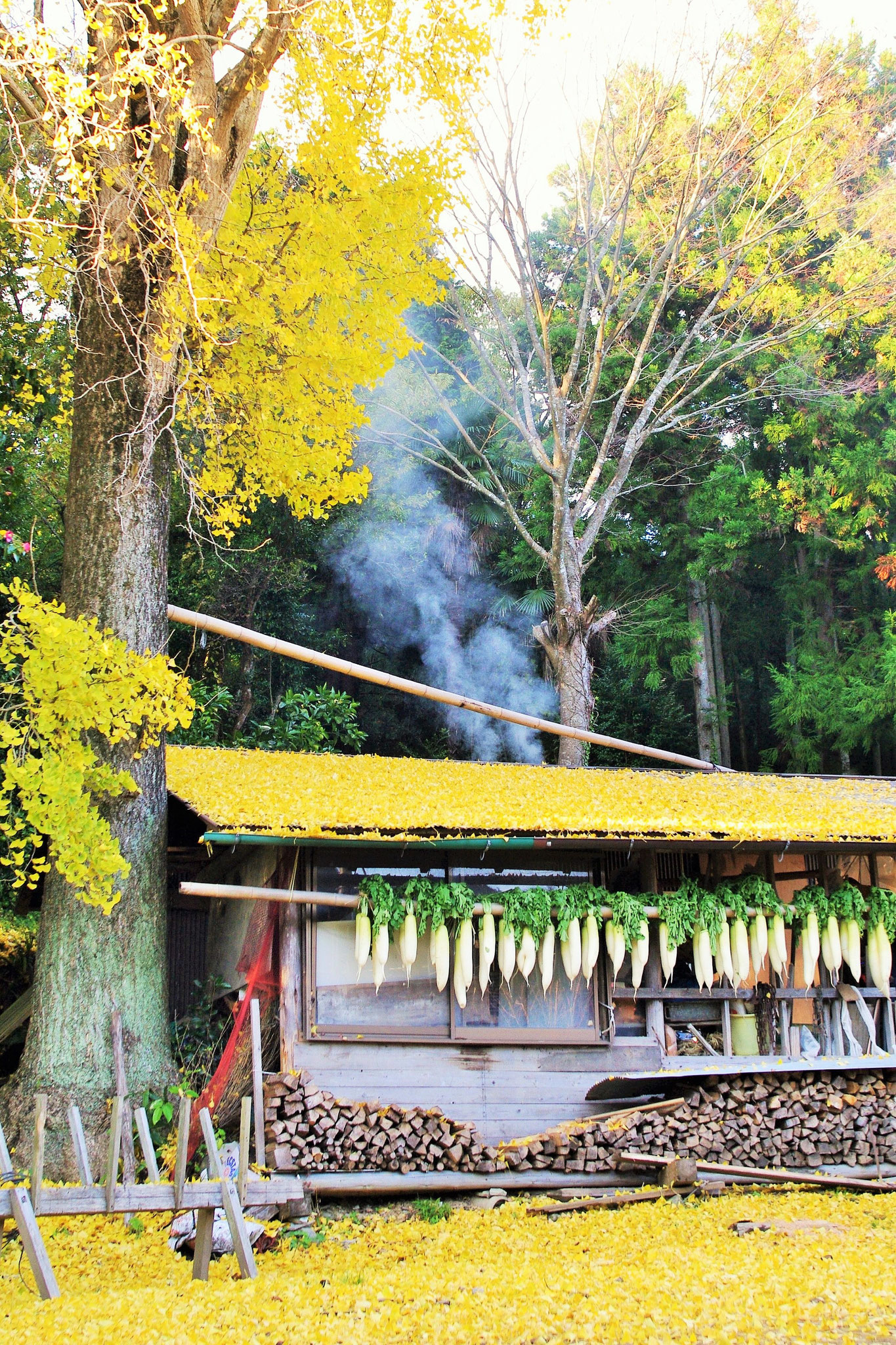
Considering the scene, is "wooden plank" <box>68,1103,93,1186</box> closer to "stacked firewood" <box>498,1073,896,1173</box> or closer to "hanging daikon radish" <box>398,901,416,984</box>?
"hanging daikon radish" <box>398,901,416,984</box>

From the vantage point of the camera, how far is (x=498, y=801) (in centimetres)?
973

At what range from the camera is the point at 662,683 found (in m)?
24.3

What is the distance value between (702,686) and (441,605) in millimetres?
5780

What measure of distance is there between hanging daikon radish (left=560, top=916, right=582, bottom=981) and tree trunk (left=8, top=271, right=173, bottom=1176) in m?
3.27

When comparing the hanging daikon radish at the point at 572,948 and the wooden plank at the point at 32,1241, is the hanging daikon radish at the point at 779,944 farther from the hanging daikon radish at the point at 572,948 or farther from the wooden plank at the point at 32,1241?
the wooden plank at the point at 32,1241

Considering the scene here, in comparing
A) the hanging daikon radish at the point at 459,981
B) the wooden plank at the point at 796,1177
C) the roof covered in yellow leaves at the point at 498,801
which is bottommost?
the wooden plank at the point at 796,1177

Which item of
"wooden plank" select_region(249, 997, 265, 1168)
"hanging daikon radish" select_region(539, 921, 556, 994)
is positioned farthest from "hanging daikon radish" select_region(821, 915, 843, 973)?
"wooden plank" select_region(249, 997, 265, 1168)

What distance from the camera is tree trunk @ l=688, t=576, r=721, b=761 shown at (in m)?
22.8

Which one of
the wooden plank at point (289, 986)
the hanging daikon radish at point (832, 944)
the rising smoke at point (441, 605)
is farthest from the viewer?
the rising smoke at point (441, 605)

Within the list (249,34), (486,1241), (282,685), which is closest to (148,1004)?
(486,1241)

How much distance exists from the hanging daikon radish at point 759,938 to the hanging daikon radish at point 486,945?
7.71ft

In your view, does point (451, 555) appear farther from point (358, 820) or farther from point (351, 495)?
point (358, 820)

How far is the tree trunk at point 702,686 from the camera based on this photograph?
22.8 metres

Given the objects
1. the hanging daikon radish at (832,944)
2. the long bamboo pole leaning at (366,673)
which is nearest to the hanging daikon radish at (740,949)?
the hanging daikon radish at (832,944)
